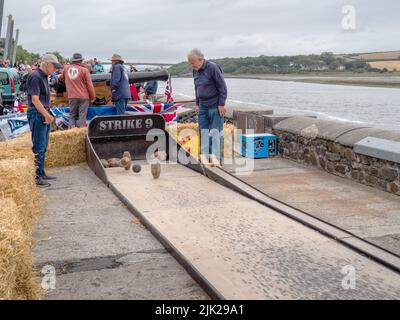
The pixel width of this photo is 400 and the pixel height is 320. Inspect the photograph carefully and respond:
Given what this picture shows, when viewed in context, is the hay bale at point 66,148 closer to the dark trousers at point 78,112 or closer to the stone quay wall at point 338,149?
the dark trousers at point 78,112

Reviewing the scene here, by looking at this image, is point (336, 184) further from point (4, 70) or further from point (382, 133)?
point (4, 70)

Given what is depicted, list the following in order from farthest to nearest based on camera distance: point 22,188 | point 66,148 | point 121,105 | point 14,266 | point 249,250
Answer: point 121,105 < point 66,148 < point 22,188 < point 249,250 < point 14,266

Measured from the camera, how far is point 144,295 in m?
4.20

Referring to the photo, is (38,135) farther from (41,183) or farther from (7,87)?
(7,87)

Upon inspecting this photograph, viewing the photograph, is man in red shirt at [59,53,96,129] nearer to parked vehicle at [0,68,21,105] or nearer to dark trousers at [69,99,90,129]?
dark trousers at [69,99,90,129]

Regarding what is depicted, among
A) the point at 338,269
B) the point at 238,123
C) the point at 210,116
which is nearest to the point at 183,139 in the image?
the point at 210,116

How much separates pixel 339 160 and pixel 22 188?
4795 millimetres

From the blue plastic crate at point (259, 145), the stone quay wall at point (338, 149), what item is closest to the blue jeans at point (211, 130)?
the blue plastic crate at point (259, 145)

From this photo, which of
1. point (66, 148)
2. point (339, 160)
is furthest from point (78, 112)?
point (339, 160)

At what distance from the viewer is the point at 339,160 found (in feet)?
27.3

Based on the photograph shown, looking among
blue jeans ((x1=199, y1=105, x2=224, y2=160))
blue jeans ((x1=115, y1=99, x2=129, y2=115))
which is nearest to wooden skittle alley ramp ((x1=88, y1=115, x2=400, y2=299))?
blue jeans ((x1=199, y1=105, x2=224, y2=160))

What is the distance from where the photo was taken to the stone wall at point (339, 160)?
7188 mm

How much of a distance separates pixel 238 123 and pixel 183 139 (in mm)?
2309

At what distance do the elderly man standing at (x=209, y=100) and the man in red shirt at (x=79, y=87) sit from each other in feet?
11.2
